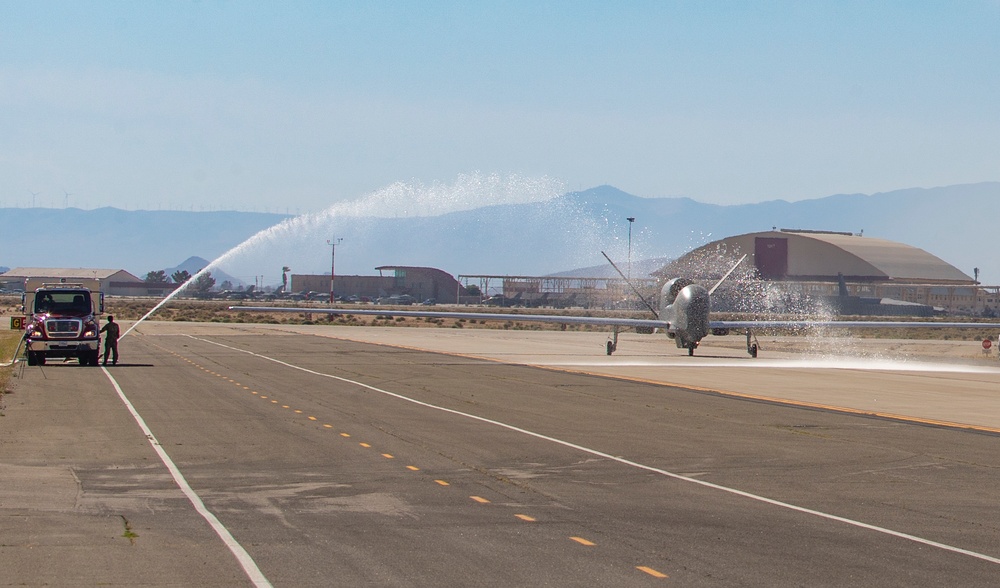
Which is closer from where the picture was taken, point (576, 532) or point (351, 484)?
point (576, 532)

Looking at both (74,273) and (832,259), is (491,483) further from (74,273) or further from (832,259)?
(832,259)

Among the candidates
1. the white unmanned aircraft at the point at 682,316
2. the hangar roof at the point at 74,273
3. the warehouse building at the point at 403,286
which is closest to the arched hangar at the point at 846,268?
the warehouse building at the point at 403,286

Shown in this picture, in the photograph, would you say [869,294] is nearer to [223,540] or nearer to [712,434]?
[712,434]

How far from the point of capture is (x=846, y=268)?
575 feet

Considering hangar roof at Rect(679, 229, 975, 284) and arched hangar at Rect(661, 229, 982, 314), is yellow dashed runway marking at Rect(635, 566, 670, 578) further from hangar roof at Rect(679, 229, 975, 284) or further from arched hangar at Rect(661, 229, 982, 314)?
hangar roof at Rect(679, 229, 975, 284)

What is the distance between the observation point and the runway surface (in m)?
10.4

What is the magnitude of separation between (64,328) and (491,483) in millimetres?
29378

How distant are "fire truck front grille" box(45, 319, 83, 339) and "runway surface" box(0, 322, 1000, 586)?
7161mm

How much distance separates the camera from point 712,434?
22.2m

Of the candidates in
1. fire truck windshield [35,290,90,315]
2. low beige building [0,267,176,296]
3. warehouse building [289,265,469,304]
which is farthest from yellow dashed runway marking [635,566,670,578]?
warehouse building [289,265,469,304]

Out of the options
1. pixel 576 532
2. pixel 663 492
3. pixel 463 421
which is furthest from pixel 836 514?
pixel 463 421

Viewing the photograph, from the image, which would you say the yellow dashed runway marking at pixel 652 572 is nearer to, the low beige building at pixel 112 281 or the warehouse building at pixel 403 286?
the low beige building at pixel 112 281

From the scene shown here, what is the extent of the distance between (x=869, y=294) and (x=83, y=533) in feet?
540

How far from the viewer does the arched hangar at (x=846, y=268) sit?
164750mm
